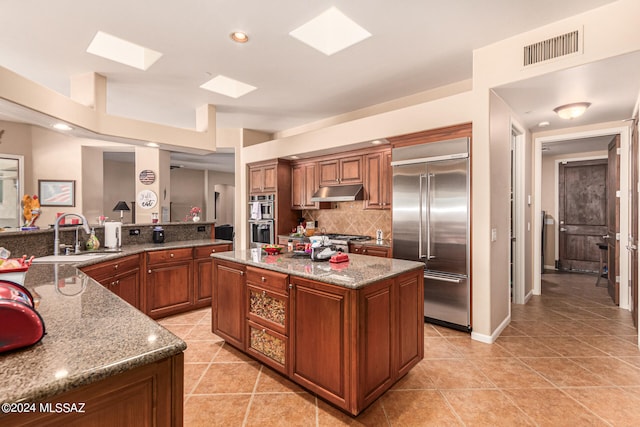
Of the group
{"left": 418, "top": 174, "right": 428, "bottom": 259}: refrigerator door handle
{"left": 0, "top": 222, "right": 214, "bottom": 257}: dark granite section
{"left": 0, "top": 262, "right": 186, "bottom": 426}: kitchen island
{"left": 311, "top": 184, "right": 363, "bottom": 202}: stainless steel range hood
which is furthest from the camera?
Answer: {"left": 311, "top": 184, "right": 363, "bottom": 202}: stainless steel range hood

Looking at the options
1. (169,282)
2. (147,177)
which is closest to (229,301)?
(169,282)

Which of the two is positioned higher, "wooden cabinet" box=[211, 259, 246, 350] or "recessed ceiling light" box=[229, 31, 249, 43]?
"recessed ceiling light" box=[229, 31, 249, 43]

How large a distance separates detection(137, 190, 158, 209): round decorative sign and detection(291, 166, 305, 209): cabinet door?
2889 millimetres

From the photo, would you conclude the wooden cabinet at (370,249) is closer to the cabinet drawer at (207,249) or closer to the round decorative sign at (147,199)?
the cabinet drawer at (207,249)

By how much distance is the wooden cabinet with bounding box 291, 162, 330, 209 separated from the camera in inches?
207

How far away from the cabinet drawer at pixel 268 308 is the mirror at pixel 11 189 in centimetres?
559

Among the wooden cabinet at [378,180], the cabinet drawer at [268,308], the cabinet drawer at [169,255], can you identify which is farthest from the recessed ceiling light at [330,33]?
the cabinet drawer at [169,255]

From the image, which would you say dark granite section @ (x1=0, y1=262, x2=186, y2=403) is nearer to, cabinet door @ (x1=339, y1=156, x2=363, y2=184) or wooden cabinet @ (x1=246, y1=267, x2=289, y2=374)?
wooden cabinet @ (x1=246, y1=267, x2=289, y2=374)

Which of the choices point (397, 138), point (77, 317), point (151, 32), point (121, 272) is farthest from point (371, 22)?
point (121, 272)

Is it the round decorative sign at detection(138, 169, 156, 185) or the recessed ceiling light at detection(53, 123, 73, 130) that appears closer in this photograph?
the recessed ceiling light at detection(53, 123, 73, 130)

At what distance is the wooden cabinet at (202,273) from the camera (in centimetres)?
399

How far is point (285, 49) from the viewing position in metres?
3.17

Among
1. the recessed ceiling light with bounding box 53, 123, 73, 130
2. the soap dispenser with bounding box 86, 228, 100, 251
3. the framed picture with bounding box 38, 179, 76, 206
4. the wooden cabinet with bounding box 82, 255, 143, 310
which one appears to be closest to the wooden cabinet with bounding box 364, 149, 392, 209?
the wooden cabinet with bounding box 82, 255, 143, 310

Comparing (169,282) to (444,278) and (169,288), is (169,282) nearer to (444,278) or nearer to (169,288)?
(169,288)
